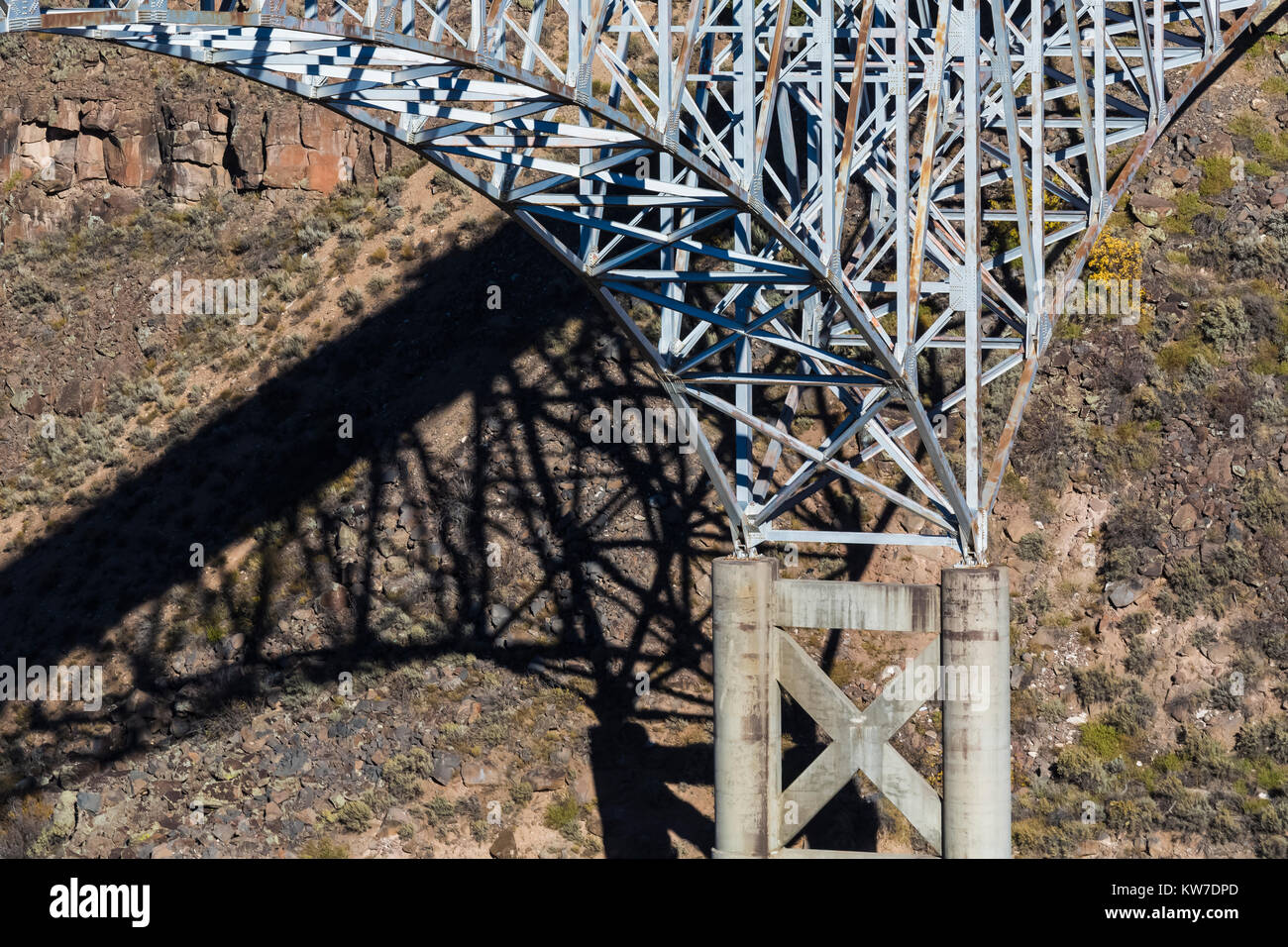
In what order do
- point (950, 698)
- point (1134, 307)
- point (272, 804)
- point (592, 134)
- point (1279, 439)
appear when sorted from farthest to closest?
point (1134, 307) < point (1279, 439) < point (272, 804) < point (950, 698) < point (592, 134)

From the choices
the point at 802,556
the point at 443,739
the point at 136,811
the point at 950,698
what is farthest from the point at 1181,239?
the point at 136,811

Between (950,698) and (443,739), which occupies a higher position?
(950,698)

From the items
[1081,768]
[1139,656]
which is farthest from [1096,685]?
[1081,768]

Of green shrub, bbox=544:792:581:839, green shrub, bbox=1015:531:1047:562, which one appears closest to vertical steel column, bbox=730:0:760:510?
green shrub, bbox=544:792:581:839

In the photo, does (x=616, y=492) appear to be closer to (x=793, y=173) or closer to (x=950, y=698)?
(x=793, y=173)

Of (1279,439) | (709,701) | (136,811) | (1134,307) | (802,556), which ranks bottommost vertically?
(136,811)

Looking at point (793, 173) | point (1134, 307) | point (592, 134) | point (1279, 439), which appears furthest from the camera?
point (1134, 307)

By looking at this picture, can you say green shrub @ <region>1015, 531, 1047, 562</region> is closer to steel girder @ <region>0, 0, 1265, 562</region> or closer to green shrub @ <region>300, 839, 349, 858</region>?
steel girder @ <region>0, 0, 1265, 562</region>

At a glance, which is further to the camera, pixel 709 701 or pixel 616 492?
pixel 616 492
